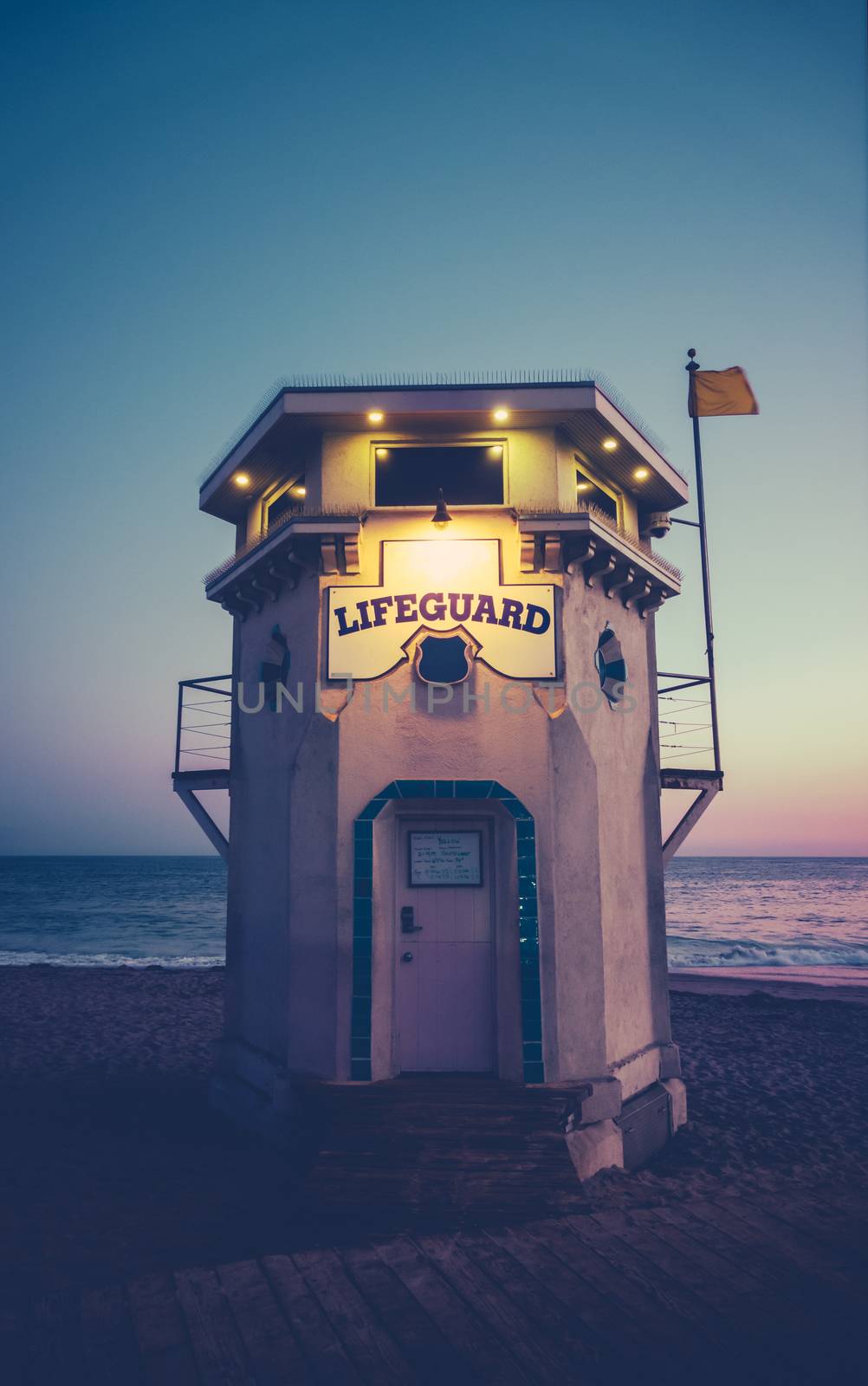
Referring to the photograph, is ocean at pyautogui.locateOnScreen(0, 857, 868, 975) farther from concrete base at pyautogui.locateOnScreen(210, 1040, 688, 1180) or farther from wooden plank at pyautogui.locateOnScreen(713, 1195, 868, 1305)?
wooden plank at pyautogui.locateOnScreen(713, 1195, 868, 1305)

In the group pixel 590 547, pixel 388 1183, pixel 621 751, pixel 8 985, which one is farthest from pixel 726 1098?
pixel 8 985

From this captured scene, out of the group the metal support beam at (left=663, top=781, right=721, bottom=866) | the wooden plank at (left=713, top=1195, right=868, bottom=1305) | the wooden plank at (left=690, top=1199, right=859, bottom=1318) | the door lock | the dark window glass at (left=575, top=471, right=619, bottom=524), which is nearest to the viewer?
the wooden plank at (left=690, top=1199, right=859, bottom=1318)

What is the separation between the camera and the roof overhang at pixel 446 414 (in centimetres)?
866

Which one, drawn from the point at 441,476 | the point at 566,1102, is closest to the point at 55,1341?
the point at 566,1102

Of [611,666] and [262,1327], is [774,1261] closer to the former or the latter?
[262,1327]

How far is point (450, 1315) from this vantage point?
495 cm

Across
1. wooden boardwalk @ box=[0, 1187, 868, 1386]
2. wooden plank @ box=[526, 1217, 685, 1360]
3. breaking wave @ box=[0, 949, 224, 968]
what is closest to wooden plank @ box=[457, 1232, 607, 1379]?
wooden boardwalk @ box=[0, 1187, 868, 1386]

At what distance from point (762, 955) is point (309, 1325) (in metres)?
32.6

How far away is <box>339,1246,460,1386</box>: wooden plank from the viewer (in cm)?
446

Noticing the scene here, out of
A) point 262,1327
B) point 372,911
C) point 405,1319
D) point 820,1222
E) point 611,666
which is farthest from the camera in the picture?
point 611,666

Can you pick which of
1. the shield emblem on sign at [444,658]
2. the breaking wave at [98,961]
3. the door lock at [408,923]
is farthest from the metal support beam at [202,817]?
the breaking wave at [98,961]

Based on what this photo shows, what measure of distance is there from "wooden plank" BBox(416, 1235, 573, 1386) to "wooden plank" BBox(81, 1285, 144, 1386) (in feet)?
6.55

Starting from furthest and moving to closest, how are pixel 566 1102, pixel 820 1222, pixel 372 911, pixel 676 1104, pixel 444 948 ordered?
pixel 676 1104 → pixel 444 948 → pixel 372 911 → pixel 566 1102 → pixel 820 1222

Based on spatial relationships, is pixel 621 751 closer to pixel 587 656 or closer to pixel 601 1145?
pixel 587 656
